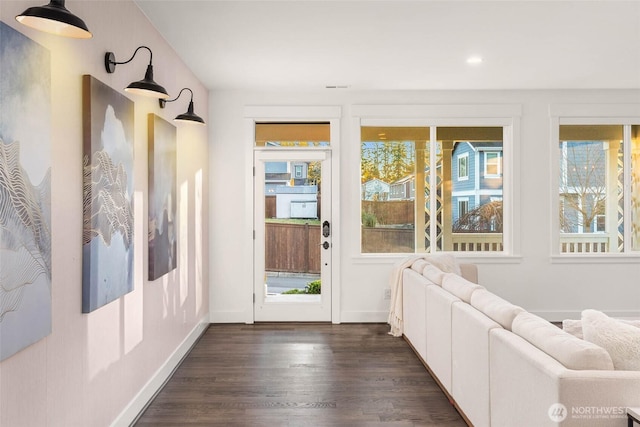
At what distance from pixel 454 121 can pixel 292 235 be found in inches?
89.3

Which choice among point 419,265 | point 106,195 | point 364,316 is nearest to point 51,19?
point 106,195

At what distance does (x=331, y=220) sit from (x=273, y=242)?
0.71 meters

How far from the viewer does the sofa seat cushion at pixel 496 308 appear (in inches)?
83.7

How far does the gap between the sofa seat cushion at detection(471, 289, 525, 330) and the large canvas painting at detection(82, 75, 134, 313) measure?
2033 millimetres

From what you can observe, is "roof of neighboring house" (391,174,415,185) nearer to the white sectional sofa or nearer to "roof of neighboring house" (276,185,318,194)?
A: "roof of neighboring house" (276,185,318,194)

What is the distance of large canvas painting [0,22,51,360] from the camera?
143cm

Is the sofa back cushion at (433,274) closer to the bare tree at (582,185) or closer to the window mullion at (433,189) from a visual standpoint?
the window mullion at (433,189)

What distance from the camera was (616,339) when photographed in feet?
5.47

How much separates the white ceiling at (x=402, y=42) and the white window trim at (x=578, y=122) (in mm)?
289

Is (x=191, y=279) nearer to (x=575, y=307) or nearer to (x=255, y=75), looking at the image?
(x=255, y=75)

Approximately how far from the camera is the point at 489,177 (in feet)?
16.1

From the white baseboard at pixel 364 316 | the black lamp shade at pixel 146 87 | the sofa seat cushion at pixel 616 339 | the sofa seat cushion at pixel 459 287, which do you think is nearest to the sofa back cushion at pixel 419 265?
the sofa seat cushion at pixel 459 287

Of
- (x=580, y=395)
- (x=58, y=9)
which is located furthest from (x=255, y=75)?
(x=580, y=395)

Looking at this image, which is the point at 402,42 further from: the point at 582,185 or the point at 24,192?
the point at 582,185
